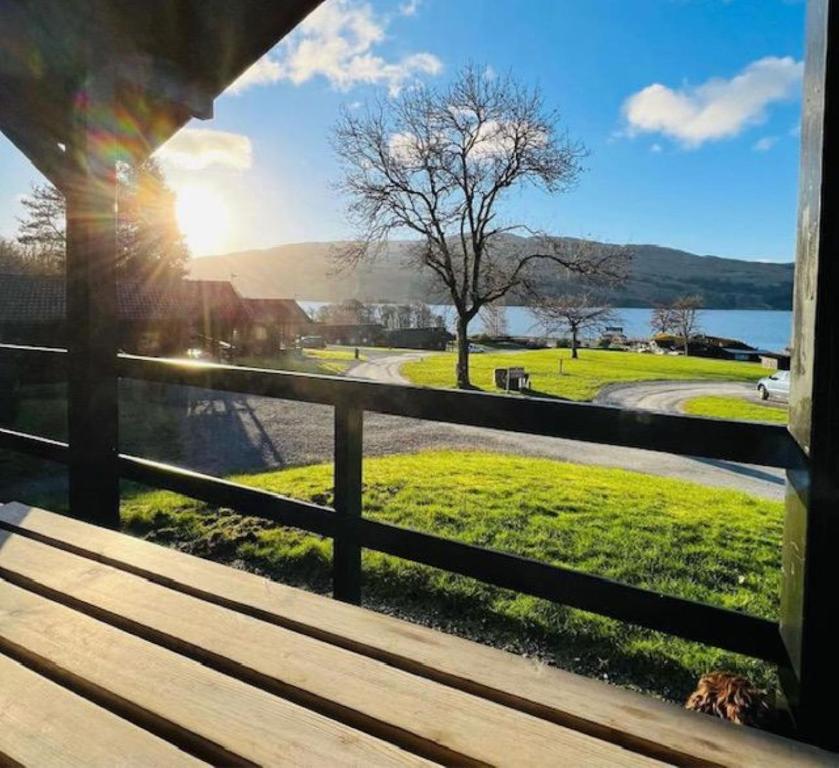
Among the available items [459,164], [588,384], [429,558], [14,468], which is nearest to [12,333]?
[14,468]

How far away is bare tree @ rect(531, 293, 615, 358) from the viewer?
105 ft

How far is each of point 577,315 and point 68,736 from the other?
34.4m

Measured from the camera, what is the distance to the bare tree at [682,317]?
48.6 m

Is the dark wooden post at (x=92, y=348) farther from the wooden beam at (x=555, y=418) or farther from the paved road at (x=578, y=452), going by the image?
the paved road at (x=578, y=452)

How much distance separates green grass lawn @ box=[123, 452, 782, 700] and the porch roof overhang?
Result: 281cm

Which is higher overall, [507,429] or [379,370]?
[507,429]

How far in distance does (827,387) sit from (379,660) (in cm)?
113

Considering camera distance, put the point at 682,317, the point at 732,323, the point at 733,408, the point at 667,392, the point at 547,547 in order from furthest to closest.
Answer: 1. the point at 732,323
2. the point at 682,317
3. the point at 667,392
4. the point at 733,408
5. the point at 547,547

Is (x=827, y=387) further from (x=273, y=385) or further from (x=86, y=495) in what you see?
(x=86, y=495)

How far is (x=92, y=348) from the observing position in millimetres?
2814

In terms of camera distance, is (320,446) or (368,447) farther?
(320,446)

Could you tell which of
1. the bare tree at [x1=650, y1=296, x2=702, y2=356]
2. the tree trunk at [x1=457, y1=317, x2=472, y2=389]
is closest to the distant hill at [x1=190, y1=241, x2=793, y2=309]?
the bare tree at [x1=650, y1=296, x2=702, y2=356]

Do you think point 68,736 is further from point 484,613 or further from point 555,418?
point 484,613

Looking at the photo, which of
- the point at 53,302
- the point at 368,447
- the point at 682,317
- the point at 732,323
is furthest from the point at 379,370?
the point at 732,323
